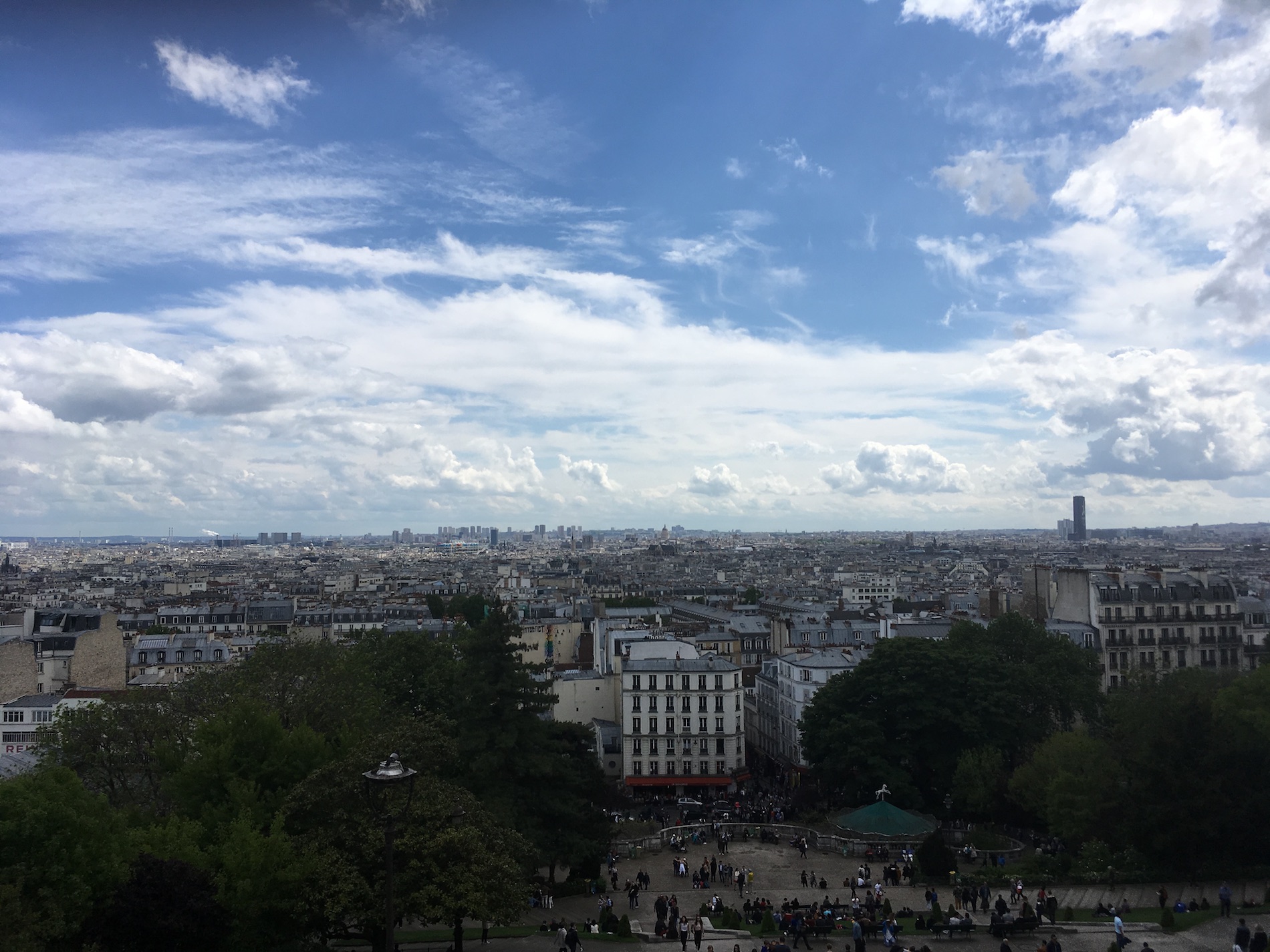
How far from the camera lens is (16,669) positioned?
63.0 m

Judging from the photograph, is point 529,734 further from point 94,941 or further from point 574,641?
point 574,641

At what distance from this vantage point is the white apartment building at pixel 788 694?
203 feet

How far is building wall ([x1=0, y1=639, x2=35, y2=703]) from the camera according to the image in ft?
201

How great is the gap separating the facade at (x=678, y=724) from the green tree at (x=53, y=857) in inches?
1520

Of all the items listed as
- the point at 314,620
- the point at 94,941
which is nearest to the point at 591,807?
the point at 94,941

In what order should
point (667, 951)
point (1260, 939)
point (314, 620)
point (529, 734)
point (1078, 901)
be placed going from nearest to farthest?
point (1260, 939), point (667, 951), point (1078, 901), point (529, 734), point (314, 620)

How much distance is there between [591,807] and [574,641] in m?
65.2

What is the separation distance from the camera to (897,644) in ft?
174

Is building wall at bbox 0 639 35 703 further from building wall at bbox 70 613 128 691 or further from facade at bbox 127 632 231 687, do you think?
facade at bbox 127 632 231 687

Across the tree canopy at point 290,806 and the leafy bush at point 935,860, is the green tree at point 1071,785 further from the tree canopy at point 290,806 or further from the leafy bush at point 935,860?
the tree canopy at point 290,806

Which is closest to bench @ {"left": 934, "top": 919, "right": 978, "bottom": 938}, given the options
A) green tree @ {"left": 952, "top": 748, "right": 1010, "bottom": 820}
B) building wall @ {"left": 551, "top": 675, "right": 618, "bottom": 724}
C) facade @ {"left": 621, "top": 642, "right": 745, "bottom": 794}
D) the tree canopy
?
the tree canopy

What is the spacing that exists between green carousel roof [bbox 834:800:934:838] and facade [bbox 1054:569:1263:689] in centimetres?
3113

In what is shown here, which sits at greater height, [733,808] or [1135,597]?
[1135,597]

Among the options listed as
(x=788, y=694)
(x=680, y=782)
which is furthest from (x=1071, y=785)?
(x=788, y=694)
